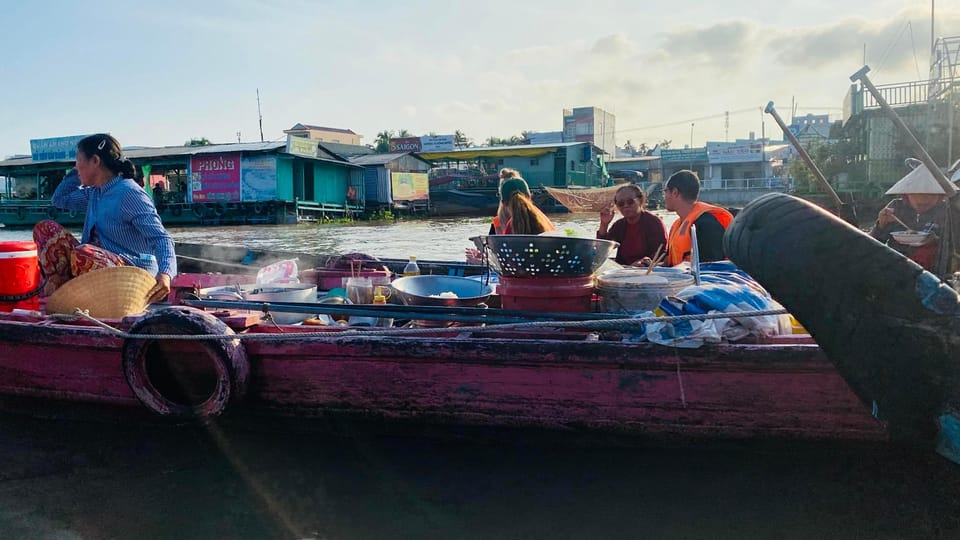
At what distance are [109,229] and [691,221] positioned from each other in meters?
3.44

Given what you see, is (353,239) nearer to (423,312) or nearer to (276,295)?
(276,295)

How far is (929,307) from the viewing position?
1898mm

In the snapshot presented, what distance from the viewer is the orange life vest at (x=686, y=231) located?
412 cm

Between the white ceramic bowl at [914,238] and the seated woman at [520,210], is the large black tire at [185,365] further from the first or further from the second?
the white ceramic bowl at [914,238]

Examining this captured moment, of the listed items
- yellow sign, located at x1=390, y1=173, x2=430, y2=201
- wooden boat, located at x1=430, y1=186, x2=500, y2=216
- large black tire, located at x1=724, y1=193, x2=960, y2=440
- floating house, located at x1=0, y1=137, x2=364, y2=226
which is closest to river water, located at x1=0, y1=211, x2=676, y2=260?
floating house, located at x1=0, y1=137, x2=364, y2=226

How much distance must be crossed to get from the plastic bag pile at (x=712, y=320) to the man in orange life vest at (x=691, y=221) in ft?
4.19

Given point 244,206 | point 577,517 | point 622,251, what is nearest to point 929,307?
point 577,517

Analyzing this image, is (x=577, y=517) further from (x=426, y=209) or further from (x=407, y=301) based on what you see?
(x=426, y=209)

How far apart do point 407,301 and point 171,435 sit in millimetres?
1489

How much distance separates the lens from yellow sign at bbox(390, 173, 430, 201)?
97.2 ft

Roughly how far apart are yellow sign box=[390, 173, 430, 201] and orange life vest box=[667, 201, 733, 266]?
2573 centimetres

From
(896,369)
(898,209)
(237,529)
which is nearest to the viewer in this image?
(896,369)

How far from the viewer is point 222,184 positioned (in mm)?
24031

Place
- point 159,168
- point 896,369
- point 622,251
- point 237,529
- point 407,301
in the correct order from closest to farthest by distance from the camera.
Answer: point 896,369 < point 237,529 < point 407,301 < point 622,251 < point 159,168
